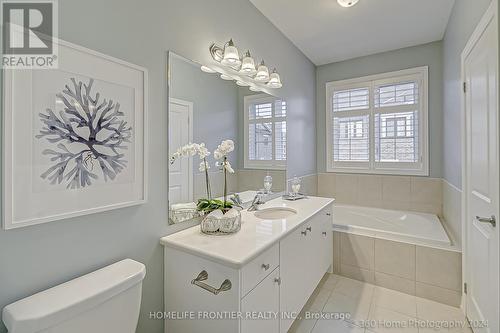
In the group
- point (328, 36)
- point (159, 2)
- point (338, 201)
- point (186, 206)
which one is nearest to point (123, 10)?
point (159, 2)

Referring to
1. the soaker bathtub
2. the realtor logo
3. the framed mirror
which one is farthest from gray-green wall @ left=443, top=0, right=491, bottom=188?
the realtor logo

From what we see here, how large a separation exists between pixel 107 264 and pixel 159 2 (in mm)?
1406

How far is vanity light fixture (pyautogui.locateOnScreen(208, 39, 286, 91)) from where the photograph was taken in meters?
1.74

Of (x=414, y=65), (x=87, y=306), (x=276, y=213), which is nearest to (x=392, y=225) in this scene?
(x=276, y=213)

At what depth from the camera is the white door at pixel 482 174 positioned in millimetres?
1298

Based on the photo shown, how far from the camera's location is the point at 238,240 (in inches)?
52.5

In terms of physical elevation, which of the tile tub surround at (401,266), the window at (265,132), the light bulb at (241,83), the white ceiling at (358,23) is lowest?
the tile tub surround at (401,266)

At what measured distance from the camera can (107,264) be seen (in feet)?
3.72

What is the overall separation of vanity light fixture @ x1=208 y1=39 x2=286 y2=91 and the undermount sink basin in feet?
3.59

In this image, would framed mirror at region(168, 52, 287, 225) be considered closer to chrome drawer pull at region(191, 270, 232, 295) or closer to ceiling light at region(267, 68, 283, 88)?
ceiling light at region(267, 68, 283, 88)

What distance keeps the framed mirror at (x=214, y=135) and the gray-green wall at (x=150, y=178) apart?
0.08 m

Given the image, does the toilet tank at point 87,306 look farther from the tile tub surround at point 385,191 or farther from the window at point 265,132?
the tile tub surround at point 385,191

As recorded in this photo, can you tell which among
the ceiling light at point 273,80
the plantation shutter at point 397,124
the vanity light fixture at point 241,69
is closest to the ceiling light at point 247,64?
the vanity light fixture at point 241,69

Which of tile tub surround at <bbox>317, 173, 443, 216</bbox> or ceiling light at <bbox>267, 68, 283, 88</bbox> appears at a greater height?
ceiling light at <bbox>267, 68, 283, 88</bbox>
